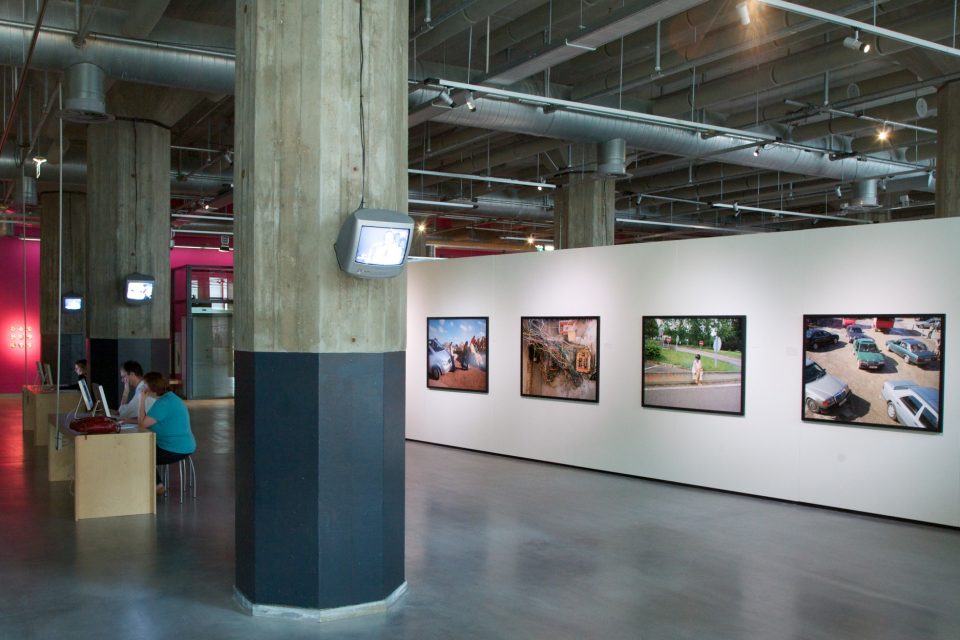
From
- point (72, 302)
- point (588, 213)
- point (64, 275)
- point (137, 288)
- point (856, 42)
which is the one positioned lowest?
point (72, 302)

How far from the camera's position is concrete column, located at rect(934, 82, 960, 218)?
990cm

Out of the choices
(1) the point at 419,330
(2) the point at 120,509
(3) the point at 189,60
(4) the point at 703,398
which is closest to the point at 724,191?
(1) the point at 419,330

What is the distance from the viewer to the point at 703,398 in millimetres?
9672

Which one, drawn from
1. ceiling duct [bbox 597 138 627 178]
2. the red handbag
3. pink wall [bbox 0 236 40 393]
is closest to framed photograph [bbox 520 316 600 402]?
ceiling duct [bbox 597 138 627 178]

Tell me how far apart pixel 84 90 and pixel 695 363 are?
7.09 m

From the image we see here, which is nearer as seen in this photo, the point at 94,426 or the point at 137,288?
the point at 94,426

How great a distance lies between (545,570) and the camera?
629cm

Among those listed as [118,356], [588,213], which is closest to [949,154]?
[588,213]

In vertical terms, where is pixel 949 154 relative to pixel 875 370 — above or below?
above

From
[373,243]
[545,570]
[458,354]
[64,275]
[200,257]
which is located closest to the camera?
[373,243]

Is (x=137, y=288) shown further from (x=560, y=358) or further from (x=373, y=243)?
(x=373, y=243)

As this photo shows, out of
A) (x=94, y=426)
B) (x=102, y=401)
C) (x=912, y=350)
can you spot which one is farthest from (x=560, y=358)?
(x=94, y=426)

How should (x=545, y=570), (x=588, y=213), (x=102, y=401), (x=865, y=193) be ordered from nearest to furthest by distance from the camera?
(x=545, y=570)
(x=102, y=401)
(x=588, y=213)
(x=865, y=193)

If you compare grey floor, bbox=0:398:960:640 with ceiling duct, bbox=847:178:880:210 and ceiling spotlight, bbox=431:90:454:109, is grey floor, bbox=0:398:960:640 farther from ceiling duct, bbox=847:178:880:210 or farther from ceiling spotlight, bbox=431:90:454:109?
ceiling duct, bbox=847:178:880:210
